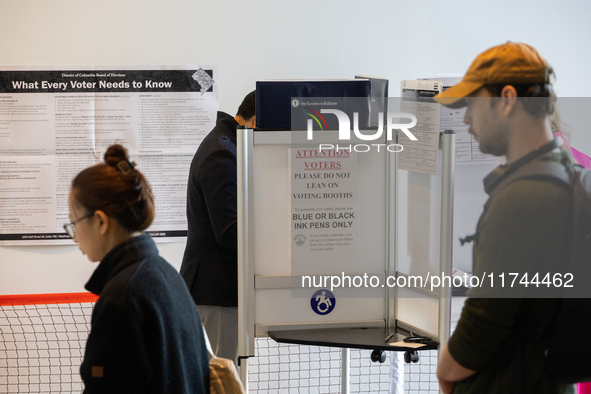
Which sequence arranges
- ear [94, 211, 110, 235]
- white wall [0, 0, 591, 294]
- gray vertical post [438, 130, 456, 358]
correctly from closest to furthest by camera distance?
ear [94, 211, 110, 235]
gray vertical post [438, 130, 456, 358]
white wall [0, 0, 591, 294]

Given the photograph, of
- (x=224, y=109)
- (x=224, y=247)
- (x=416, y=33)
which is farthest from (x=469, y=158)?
(x=224, y=247)

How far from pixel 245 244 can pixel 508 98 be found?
90cm

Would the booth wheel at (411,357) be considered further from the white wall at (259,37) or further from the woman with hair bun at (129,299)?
the white wall at (259,37)

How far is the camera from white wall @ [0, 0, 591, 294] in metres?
2.47

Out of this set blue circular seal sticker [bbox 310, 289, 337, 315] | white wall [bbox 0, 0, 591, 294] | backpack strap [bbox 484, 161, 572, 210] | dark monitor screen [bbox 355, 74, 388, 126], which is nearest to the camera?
backpack strap [bbox 484, 161, 572, 210]

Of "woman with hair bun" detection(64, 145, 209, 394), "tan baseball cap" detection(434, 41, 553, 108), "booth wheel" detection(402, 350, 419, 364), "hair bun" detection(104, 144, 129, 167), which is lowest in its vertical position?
"booth wheel" detection(402, 350, 419, 364)

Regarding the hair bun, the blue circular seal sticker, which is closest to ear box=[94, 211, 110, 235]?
the hair bun

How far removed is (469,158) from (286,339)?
1.62 meters

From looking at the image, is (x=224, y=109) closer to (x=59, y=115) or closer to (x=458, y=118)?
(x=59, y=115)

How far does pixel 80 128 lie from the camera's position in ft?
8.29

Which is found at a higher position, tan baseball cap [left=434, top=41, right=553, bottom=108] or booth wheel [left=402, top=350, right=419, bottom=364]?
tan baseball cap [left=434, top=41, right=553, bottom=108]

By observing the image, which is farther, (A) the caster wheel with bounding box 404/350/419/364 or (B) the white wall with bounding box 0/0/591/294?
(B) the white wall with bounding box 0/0/591/294

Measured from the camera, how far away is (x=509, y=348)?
981 millimetres

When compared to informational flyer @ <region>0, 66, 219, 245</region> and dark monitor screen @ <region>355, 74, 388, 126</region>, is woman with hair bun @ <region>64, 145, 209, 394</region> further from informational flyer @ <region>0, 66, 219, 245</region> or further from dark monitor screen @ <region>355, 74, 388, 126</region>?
informational flyer @ <region>0, 66, 219, 245</region>
